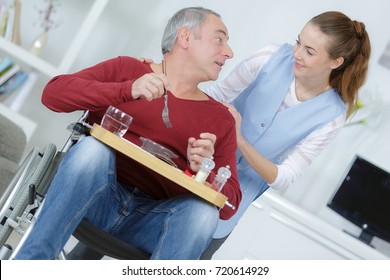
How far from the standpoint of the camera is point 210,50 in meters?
2.04

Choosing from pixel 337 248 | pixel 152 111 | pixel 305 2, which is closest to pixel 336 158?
pixel 337 248

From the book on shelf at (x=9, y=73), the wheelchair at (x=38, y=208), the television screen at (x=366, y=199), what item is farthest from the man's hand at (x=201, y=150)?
the television screen at (x=366, y=199)

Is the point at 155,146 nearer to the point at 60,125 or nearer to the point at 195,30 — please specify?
the point at 195,30

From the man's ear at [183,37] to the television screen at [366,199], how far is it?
6.69 feet

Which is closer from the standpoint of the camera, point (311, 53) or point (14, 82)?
point (311, 53)

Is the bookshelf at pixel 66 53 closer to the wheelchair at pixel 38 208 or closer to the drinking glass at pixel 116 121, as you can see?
the wheelchair at pixel 38 208

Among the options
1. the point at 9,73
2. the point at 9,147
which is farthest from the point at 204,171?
the point at 9,73

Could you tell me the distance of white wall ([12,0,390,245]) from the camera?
3.62 m

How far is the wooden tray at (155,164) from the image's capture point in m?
1.57

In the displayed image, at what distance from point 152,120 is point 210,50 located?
31 cm

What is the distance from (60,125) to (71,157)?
6.77ft

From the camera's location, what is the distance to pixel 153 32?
12.1 ft

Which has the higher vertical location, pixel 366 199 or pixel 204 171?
pixel 366 199

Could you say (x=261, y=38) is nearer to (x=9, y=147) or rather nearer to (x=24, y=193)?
(x=9, y=147)
